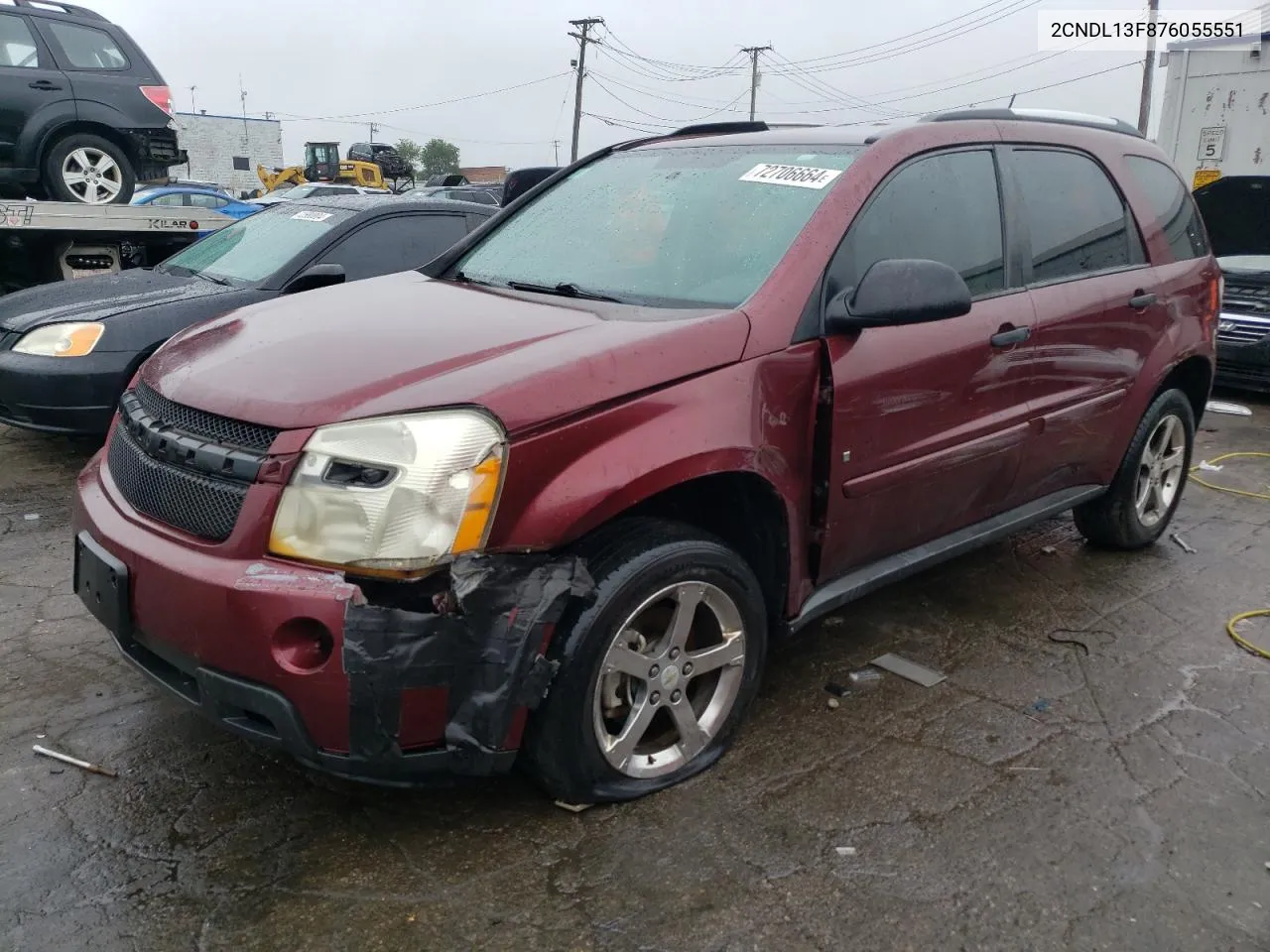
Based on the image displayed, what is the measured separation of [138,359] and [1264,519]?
587cm

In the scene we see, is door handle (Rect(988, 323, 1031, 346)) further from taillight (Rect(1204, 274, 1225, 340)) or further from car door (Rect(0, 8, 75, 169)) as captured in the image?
car door (Rect(0, 8, 75, 169))

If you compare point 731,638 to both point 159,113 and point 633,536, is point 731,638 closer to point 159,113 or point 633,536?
point 633,536

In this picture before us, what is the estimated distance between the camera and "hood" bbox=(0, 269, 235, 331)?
5277 millimetres

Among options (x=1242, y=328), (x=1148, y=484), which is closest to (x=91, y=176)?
(x=1148, y=484)

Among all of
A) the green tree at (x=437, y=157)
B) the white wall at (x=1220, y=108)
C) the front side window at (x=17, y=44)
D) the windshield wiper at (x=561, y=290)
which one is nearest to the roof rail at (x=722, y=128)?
the windshield wiper at (x=561, y=290)

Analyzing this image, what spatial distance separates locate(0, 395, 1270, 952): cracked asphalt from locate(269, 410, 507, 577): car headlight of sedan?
79cm

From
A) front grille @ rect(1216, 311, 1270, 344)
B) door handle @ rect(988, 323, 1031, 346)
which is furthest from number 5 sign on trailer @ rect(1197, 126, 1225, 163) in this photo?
door handle @ rect(988, 323, 1031, 346)

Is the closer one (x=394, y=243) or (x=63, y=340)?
(x=63, y=340)

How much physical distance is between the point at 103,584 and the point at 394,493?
2.91ft

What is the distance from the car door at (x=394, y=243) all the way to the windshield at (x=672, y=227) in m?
2.28

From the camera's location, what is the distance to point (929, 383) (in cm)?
309

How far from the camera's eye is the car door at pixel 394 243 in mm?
5734

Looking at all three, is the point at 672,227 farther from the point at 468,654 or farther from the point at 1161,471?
the point at 1161,471

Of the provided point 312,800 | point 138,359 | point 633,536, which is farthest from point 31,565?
point 633,536
